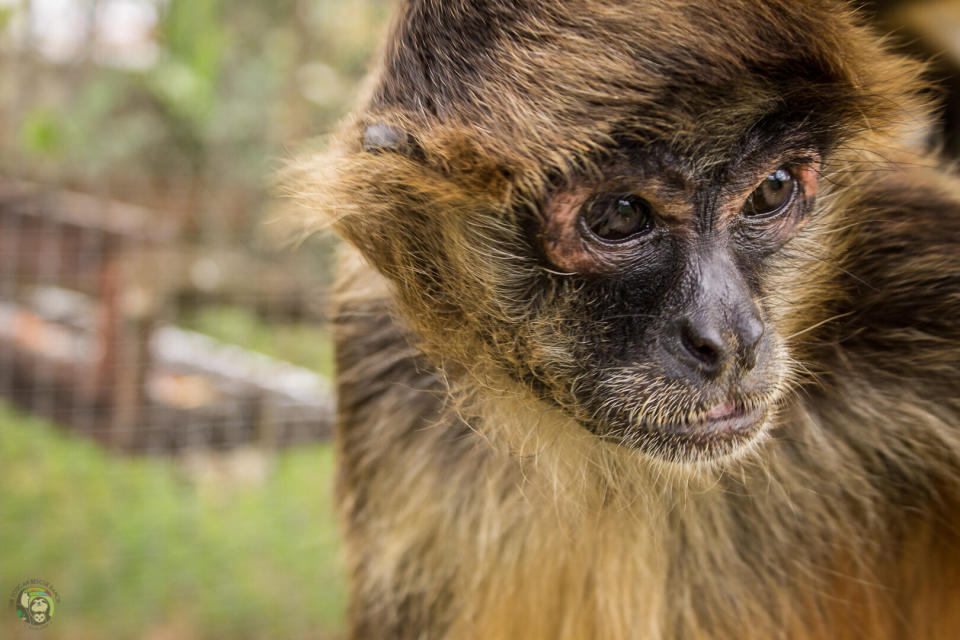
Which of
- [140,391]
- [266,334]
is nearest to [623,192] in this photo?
[140,391]

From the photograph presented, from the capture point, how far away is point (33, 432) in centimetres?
634

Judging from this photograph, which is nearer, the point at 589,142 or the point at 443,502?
the point at 589,142

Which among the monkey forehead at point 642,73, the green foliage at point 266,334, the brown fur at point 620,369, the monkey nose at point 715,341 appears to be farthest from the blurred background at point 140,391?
the monkey nose at point 715,341

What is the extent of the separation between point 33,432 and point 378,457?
4663 mm

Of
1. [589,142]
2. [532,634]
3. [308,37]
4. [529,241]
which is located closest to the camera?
[589,142]

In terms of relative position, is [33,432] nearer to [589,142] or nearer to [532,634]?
[532,634]

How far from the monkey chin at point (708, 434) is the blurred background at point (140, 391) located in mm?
3083

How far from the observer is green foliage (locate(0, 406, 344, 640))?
5.46 meters

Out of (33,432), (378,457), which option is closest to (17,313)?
(33,432)

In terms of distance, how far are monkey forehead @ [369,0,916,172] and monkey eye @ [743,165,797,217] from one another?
131 millimetres

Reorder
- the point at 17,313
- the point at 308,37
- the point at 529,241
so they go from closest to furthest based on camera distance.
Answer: the point at 529,241, the point at 17,313, the point at 308,37

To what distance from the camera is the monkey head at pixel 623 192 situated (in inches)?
69.5

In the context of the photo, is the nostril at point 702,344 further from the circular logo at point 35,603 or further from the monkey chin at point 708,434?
the circular logo at point 35,603

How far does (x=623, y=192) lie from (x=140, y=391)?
4661 mm
